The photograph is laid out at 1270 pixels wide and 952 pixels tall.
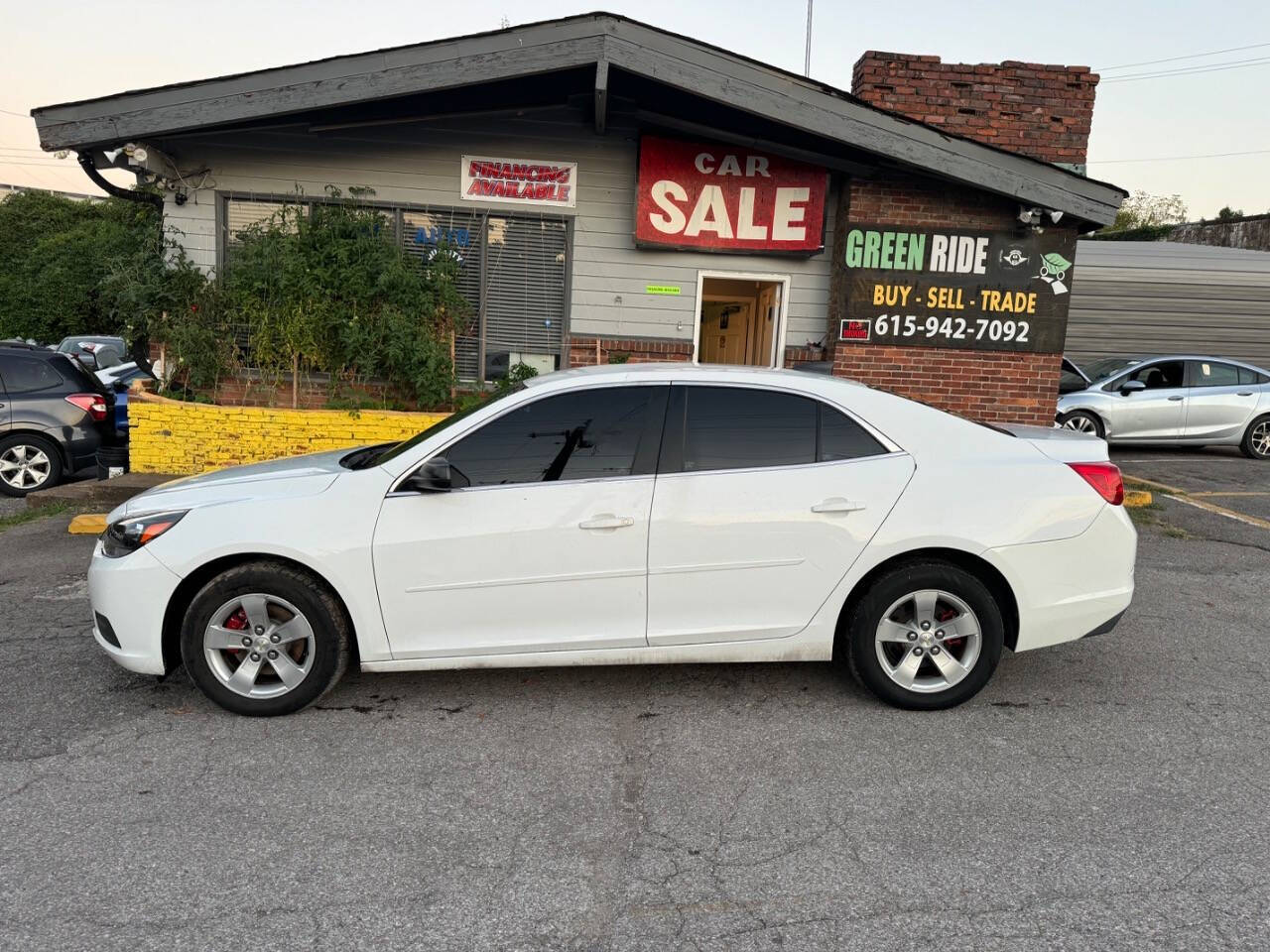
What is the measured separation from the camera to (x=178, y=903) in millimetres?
2750

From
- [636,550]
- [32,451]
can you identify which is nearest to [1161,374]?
[636,550]

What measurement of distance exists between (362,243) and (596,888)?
774 cm

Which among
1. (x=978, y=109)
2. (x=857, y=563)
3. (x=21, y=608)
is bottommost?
(x=21, y=608)

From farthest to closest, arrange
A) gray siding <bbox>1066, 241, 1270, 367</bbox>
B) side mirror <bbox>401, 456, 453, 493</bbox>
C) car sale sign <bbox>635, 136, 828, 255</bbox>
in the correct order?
gray siding <bbox>1066, 241, 1270, 367</bbox>
car sale sign <bbox>635, 136, 828, 255</bbox>
side mirror <bbox>401, 456, 453, 493</bbox>

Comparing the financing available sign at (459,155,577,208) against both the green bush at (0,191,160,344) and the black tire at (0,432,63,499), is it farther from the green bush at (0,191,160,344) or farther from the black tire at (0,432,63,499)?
the green bush at (0,191,160,344)

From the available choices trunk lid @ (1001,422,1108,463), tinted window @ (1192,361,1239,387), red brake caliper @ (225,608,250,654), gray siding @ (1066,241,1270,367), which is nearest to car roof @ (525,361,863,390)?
trunk lid @ (1001,422,1108,463)

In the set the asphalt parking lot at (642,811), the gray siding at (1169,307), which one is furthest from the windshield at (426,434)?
the gray siding at (1169,307)

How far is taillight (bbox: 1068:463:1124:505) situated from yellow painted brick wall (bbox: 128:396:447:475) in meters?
6.19

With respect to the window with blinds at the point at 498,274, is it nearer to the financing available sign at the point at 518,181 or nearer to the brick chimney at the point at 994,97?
the financing available sign at the point at 518,181

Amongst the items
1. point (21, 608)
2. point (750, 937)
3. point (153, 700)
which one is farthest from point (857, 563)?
point (21, 608)

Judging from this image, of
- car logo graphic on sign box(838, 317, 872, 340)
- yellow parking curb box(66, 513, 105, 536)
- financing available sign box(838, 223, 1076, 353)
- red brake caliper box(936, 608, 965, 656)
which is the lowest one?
yellow parking curb box(66, 513, 105, 536)

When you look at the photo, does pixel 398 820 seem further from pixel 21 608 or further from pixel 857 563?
pixel 21 608

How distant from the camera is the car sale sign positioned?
9453mm

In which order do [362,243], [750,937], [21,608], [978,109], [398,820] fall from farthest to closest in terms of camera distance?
[978,109]
[362,243]
[21,608]
[398,820]
[750,937]
